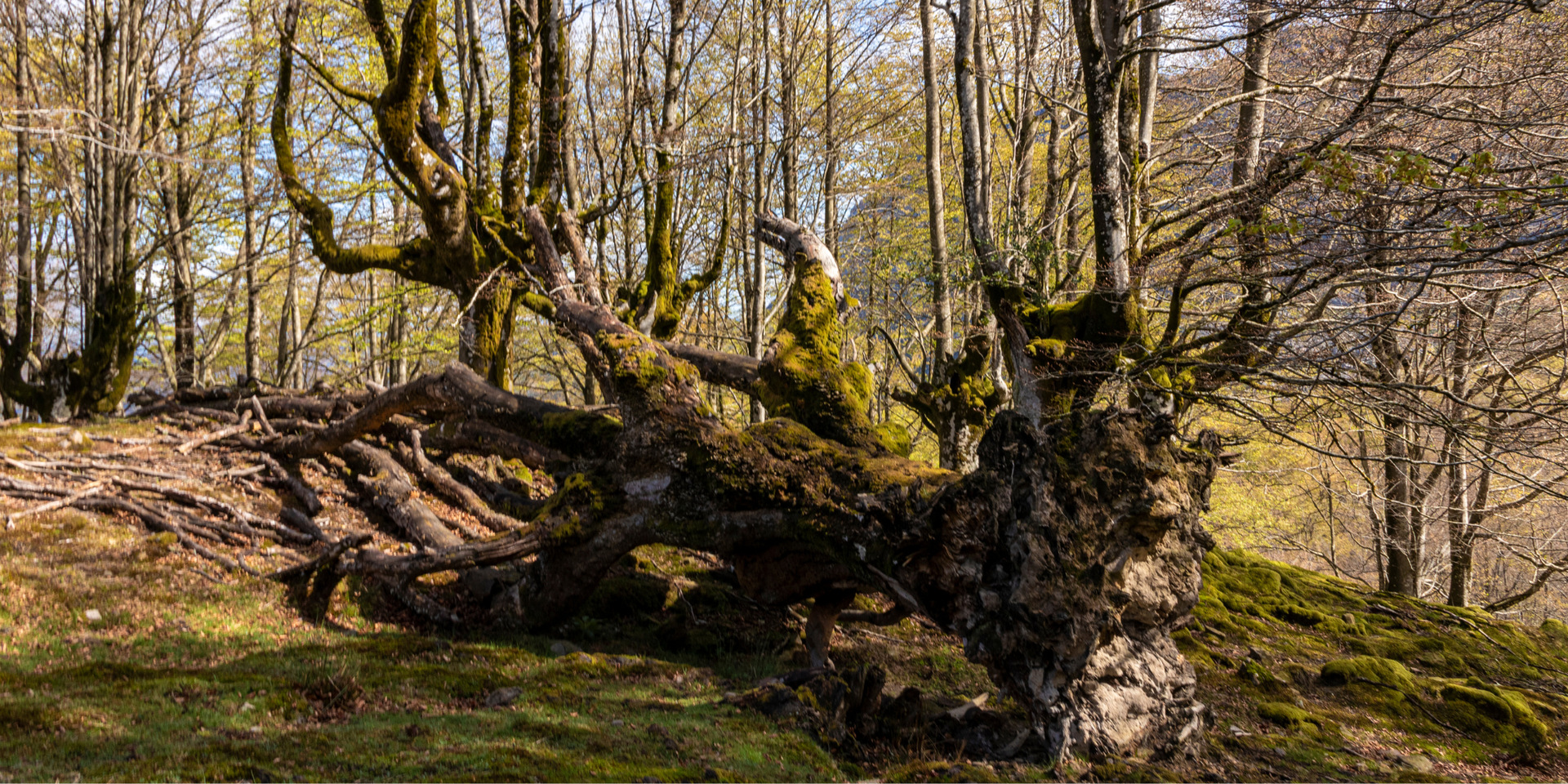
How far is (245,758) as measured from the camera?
306cm

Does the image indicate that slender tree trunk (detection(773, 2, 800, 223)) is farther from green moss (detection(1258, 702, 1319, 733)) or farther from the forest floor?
green moss (detection(1258, 702, 1319, 733))

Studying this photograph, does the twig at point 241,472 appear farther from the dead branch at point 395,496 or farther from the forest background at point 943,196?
the forest background at point 943,196

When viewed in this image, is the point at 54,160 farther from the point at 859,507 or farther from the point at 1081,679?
the point at 1081,679

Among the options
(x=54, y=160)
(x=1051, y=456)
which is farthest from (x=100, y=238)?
(x=1051, y=456)

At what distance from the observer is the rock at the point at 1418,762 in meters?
5.07

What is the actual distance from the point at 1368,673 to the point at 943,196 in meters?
9.39

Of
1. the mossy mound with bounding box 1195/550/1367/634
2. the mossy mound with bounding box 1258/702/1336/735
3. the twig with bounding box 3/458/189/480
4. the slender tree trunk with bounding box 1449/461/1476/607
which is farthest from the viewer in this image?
the slender tree trunk with bounding box 1449/461/1476/607

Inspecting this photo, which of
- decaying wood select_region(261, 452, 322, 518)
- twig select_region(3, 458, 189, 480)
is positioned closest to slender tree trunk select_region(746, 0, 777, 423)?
decaying wood select_region(261, 452, 322, 518)

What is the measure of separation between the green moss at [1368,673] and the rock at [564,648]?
710cm

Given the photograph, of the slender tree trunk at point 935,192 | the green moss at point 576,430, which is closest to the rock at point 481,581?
the green moss at point 576,430

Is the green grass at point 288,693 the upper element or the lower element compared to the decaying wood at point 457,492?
lower

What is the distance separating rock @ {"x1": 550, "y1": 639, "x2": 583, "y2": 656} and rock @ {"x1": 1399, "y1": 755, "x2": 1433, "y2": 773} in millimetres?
5999

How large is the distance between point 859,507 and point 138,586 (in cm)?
541

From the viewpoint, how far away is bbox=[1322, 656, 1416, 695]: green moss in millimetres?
6969
